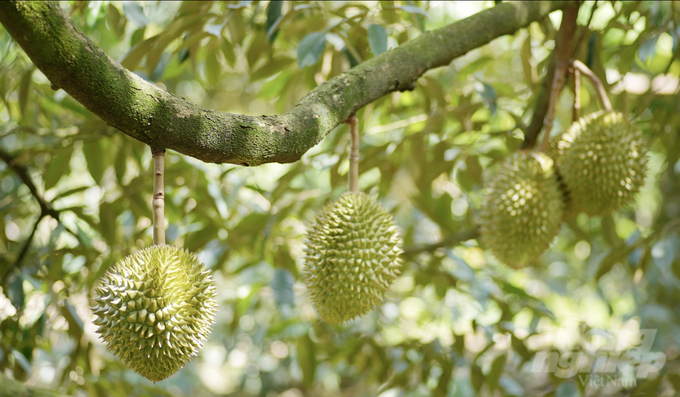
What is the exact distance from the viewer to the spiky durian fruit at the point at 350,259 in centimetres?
138

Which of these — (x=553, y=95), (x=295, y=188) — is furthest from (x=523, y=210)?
(x=295, y=188)

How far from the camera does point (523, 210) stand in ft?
5.34

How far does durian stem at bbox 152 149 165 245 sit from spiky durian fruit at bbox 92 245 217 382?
3 centimetres

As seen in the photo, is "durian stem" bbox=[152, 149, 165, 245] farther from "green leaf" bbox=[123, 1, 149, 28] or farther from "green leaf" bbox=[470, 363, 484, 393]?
"green leaf" bbox=[470, 363, 484, 393]

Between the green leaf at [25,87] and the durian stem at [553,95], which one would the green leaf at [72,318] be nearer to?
the green leaf at [25,87]

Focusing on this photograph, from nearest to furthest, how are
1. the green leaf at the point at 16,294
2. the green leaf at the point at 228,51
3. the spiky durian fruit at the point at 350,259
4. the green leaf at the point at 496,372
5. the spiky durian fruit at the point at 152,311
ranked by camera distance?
the spiky durian fruit at the point at 152,311 < the spiky durian fruit at the point at 350,259 < the green leaf at the point at 16,294 < the green leaf at the point at 228,51 < the green leaf at the point at 496,372

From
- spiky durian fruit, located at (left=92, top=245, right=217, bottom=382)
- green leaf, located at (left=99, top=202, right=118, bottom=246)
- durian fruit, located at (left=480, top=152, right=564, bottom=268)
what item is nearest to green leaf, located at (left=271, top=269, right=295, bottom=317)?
green leaf, located at (left=99, top=202, right=118, bottom=246)

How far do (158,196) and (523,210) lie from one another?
1.05m

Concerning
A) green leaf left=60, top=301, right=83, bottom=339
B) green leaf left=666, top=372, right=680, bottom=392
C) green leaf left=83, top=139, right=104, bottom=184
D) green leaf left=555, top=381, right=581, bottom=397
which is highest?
green leaf left=666, top=372, right=680, bottom=392

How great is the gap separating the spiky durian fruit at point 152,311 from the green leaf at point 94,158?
1.09 m

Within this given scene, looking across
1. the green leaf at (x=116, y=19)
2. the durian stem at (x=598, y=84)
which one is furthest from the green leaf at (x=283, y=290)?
the durian stem at (x=598, y=84)

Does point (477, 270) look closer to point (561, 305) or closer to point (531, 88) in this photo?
point (531, 88)

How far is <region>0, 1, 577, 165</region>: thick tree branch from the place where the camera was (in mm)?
770

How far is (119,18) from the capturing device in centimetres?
208
